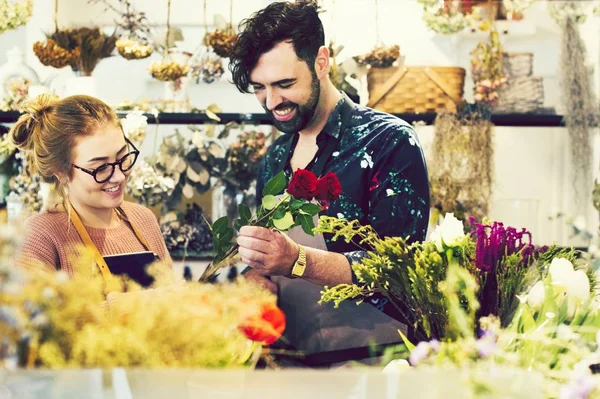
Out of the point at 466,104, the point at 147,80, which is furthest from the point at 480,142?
the point at 147,80

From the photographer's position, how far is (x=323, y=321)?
1796 millimetres

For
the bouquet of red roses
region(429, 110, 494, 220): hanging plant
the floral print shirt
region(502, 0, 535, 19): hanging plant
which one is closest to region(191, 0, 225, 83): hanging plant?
region(429, 110, 494, 220): hanging plant

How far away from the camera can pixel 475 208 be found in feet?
11.4

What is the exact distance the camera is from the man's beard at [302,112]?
1.85 meters

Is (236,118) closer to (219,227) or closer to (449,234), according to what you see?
(219,227)

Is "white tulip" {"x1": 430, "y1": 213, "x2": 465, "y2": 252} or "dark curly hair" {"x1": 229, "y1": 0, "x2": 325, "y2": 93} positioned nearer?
"white tulip" {"x1": 430, "y1": 213, "x2": 465, "y2": 252}

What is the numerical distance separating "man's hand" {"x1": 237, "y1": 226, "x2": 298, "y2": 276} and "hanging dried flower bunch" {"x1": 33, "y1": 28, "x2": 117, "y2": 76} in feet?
6.26

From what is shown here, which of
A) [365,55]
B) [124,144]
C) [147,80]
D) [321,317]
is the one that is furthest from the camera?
[147,80]

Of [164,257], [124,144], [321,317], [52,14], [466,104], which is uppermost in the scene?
[52,14]

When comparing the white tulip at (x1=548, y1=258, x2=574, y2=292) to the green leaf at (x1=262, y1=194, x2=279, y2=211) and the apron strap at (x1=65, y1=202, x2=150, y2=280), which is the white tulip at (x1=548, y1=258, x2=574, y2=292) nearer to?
the green leaf at (x1=262, y1=194, x2=279, y2=211)

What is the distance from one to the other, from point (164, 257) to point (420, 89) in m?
1.80

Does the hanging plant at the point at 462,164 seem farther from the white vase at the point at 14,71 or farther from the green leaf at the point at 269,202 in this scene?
the green leaf at the point at 269,202

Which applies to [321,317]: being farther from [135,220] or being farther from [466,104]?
[466,104]

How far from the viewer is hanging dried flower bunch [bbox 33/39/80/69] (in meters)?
3.03
